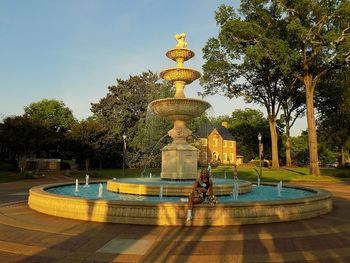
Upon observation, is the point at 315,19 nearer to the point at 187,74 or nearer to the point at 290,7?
the point at 290,7

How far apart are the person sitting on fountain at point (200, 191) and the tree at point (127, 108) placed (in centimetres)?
4356

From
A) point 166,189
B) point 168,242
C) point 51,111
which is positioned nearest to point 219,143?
point 51,111

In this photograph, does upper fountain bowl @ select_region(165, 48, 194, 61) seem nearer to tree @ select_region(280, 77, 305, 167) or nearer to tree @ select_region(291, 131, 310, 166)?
tree @ select_region(280, 77, 305, 167)

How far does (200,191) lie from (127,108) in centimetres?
5138

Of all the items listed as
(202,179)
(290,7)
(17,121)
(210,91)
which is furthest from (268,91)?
(202,179)

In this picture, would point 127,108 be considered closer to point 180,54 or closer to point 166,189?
point 180,54

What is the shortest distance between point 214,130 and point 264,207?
72.0 meters

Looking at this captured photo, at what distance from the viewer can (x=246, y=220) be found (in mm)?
10305

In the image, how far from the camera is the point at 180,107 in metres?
18.4

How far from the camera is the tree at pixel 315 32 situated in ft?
111

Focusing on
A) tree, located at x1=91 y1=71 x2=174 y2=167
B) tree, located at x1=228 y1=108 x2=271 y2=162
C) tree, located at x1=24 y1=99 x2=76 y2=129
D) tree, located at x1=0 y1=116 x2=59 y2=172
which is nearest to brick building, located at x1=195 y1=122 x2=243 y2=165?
tree, located at x1=228 y1=108 x2=271 y2=162

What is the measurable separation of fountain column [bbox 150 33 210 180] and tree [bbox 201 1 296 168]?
18.4m

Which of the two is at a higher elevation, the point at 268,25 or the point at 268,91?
the point at 268,25

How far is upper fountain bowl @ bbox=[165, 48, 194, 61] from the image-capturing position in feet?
64.6
